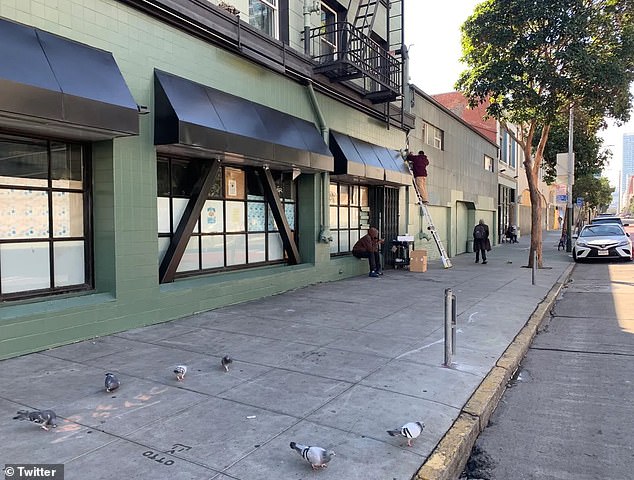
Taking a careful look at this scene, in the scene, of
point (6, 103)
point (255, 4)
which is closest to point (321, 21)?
point (255, 4)

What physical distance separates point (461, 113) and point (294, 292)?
28022 mm

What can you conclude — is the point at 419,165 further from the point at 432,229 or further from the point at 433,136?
the point at 433,136

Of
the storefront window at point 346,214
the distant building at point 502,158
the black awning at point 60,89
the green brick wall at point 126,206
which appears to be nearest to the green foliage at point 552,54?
the storefront window at point 346,214

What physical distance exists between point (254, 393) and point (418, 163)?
550 inches

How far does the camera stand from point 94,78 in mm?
6258

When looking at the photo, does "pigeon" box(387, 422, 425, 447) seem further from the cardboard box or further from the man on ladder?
the man on ladder

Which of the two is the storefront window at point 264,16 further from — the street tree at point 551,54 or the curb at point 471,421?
the curb at point 471,421

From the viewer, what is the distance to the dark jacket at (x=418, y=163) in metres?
17.3

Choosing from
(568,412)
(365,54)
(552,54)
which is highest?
(552,54)

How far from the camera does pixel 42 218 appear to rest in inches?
257

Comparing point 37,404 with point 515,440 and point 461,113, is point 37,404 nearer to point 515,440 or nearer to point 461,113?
point 515,440

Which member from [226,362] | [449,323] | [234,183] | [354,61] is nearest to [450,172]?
[354,61]

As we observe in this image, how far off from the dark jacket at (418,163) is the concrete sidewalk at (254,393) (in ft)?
31.0

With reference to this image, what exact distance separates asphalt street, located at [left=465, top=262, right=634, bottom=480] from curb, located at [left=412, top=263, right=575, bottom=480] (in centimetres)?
10
